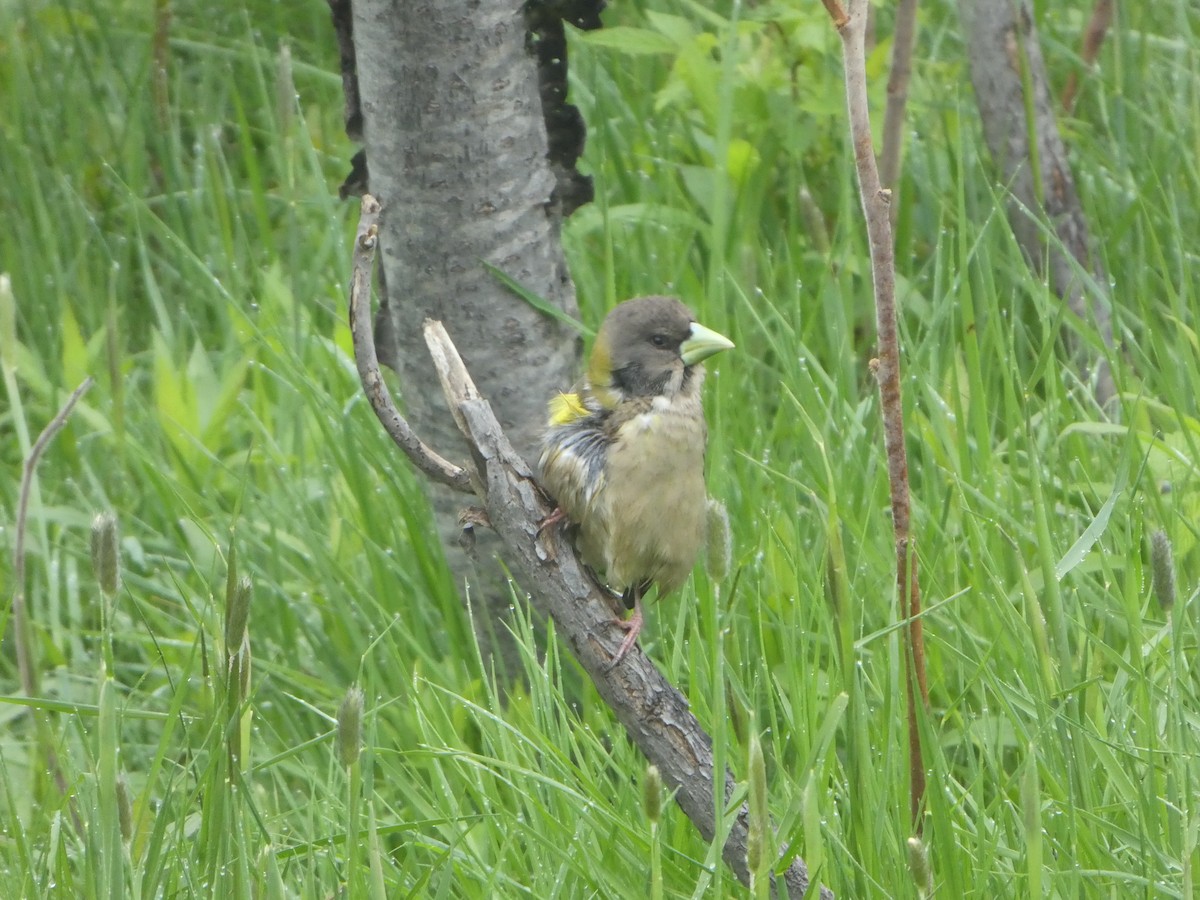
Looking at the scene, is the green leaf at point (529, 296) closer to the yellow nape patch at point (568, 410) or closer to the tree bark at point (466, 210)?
the tree bark at point (466, 210)

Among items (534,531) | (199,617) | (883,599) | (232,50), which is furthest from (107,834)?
(232,50)

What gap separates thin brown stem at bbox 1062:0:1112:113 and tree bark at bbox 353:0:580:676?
2.15 metres

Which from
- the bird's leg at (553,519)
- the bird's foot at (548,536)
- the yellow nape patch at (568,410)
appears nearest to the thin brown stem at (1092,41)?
the yellow nape patch at (568,410)

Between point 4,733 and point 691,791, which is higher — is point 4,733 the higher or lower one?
the lower one

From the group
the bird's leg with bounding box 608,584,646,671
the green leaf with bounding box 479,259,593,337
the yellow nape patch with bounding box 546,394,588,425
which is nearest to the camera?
the bird's leg with bounding box 608,584,646,671

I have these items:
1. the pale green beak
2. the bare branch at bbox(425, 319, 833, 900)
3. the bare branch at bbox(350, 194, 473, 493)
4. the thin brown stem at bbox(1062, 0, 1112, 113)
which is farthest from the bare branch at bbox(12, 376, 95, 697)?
the thin brown stem at bbox(1062, 0, 1112, 113)

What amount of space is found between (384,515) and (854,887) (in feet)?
5.37

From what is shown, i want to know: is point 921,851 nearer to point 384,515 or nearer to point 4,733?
point 384,515

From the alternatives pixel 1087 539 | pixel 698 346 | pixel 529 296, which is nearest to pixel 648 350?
pixel 698 346

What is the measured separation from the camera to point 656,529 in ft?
8.65

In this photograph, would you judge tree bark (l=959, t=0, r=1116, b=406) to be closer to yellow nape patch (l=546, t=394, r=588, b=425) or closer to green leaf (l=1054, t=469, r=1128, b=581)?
yellow nape patch (l=546, t=394, r=588, b=425)

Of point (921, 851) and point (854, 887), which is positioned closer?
point (921, 851)

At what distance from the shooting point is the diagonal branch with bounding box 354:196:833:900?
7.06 feet

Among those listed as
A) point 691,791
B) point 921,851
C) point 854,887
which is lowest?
point 854,887
